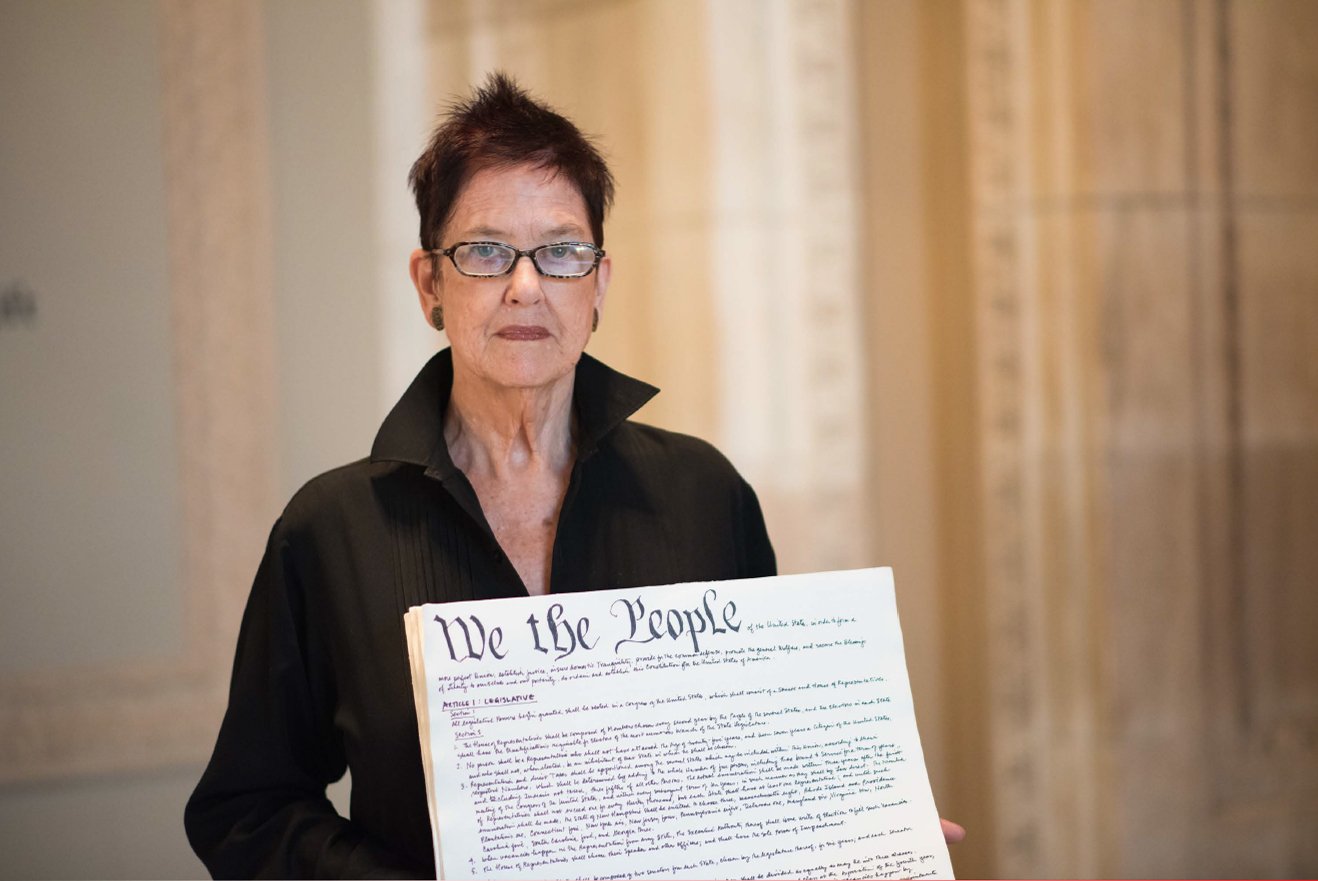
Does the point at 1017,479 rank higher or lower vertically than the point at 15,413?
lower

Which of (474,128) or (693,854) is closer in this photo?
Result: (693,854)

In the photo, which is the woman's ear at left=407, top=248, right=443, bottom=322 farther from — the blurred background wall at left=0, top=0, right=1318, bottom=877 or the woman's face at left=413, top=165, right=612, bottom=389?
the blurred background wall at left=0, top=0, right=1318, bottom=877

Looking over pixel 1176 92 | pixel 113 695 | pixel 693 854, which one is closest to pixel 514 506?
pixel 693 854

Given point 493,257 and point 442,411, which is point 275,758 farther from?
point 493,257

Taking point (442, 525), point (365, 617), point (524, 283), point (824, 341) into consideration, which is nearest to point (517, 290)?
point (524, 283)

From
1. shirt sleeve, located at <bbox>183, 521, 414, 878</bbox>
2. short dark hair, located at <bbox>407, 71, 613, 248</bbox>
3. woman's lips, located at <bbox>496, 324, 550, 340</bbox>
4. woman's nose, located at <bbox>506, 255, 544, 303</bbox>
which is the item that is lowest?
shirt sleeve, located at <bbox>183, 521, 414, 878</bbox>

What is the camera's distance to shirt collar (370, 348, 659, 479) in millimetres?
1628

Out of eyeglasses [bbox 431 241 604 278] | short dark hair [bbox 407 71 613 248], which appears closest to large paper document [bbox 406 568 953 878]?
eyeglasses [bbox 431 241 604 278]

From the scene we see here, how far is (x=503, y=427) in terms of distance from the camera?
1.72 metres

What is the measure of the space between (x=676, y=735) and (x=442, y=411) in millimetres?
652

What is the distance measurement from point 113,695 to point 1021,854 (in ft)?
8.14

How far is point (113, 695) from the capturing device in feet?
10.2

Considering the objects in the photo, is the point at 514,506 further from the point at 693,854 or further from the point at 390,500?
the point at 693,854

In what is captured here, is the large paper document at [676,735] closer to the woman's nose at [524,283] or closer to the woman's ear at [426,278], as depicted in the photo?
the woman's nose at [524,283]
